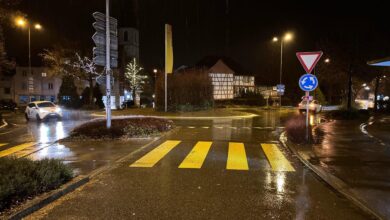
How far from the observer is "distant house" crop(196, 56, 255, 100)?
61406mm

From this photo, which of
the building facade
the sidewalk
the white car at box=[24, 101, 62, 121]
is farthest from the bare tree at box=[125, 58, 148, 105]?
the sidewalk

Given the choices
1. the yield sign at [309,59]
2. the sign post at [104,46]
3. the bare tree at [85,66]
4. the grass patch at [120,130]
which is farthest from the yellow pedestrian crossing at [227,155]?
the bare tree at [85,66]

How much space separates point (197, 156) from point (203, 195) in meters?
4.14

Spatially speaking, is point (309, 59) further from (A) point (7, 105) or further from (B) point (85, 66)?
(A) point (7, 105)

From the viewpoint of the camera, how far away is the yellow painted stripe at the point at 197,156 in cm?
934

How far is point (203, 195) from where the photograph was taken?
6.58 meters

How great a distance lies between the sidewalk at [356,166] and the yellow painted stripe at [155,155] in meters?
4.29

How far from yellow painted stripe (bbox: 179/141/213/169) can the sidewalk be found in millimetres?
2988

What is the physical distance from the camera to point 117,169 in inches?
347

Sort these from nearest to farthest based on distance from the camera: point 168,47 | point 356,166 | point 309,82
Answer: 1. point 356,166
2. point 309,82
3. point 168,47

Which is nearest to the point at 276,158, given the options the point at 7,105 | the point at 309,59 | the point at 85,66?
the point at 309,59

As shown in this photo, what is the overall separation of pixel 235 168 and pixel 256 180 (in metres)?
1.25

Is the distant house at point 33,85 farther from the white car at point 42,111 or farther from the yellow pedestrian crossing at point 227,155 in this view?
the yellow pedestrian crossing at point 227,155

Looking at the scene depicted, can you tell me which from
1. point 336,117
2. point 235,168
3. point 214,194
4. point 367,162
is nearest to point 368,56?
point 336,117
